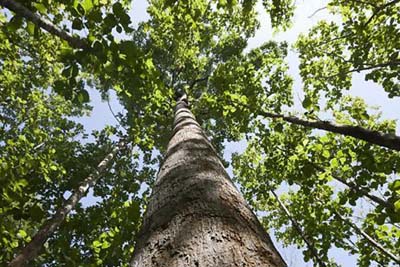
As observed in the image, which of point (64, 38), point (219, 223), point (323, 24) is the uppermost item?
point (323, 24)

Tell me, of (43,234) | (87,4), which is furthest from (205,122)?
(87,4)

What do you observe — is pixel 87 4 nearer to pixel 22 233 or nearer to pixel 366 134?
pixel 22 233

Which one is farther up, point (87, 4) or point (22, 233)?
point (87, 4)

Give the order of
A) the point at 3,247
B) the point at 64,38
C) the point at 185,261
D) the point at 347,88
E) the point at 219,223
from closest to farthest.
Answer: the point at 185,261
the point at 219,223
the point at 64,38
the point at 3,247
the point at 347,88

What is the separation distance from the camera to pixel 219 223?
952mm

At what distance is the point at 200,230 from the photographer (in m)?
0.90

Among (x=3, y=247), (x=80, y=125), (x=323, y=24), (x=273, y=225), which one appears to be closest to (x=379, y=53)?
(x=323, y=24)

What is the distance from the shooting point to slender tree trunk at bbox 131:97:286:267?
79cm

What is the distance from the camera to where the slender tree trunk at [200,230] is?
0.79m

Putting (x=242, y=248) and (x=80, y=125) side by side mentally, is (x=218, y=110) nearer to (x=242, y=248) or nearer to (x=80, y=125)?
(x=242, y=248)

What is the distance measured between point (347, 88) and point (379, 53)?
3.67 feet

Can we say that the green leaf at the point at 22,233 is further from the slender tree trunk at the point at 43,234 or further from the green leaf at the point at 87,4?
the green leaf at the point at 87,4

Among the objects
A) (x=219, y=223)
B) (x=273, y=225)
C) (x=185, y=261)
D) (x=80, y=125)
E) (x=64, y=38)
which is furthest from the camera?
(x=80, y=125)

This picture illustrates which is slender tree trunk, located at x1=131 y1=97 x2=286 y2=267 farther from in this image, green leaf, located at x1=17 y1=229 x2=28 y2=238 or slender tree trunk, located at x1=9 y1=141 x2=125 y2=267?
slender tree trunk, located at x1=9 y1=141 x2=125 y2=267
